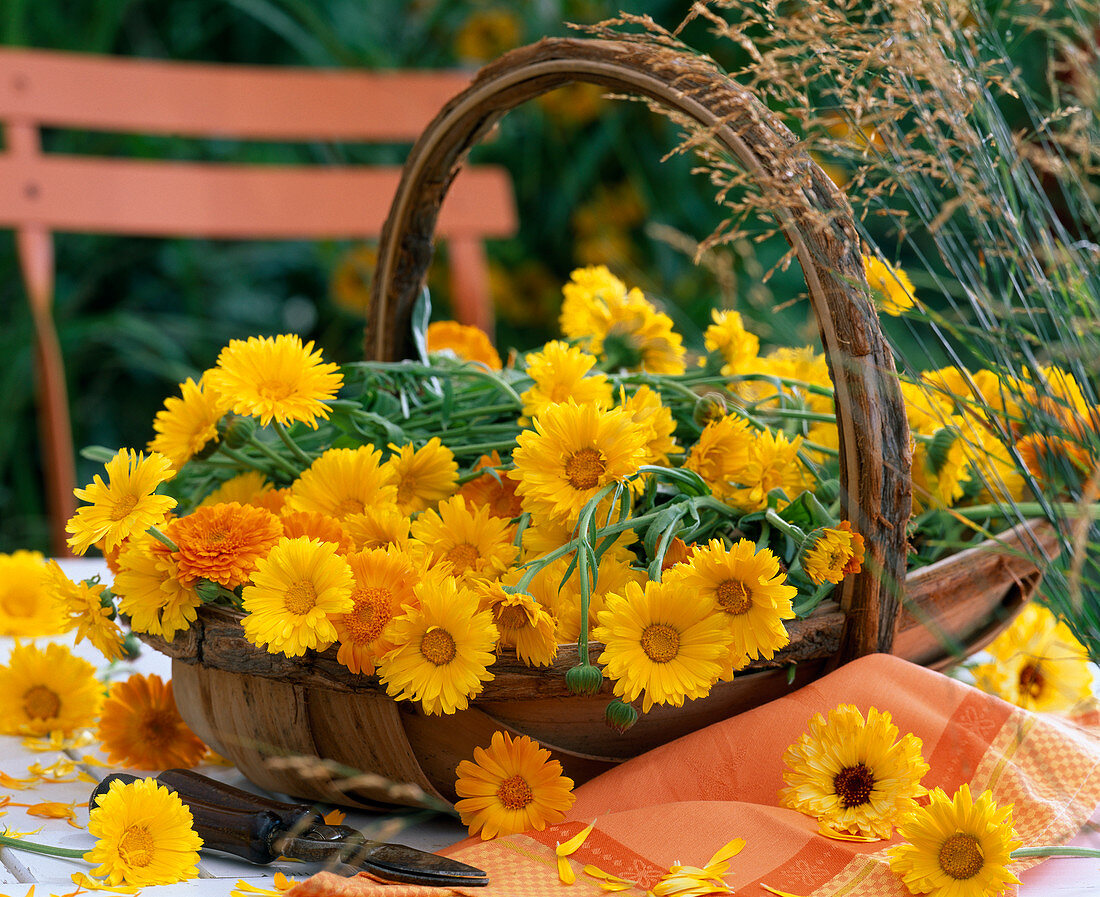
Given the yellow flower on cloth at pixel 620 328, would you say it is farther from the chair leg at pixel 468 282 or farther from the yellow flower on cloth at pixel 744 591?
the chair leg at pixel 468 282

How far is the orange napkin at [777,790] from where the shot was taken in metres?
0.38

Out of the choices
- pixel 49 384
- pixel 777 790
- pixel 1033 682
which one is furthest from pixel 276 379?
pixel 49 384

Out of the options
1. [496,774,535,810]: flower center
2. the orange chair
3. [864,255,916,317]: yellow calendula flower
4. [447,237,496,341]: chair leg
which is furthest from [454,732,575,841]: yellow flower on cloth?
[447,237,496,341]: chair leg

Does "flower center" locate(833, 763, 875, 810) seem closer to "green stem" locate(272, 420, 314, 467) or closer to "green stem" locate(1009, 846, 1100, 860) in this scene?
"green stem" locate(1009, 846, 1100, 860)

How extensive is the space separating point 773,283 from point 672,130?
0.30m

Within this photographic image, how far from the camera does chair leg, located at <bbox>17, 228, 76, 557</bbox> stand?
50.5 inches

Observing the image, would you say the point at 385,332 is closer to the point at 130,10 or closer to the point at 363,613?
the point at 363,613

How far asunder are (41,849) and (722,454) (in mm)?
305

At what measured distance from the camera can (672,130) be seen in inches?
72.6

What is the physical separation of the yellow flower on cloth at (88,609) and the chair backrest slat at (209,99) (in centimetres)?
103

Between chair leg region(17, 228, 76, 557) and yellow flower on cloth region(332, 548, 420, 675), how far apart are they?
97 cm

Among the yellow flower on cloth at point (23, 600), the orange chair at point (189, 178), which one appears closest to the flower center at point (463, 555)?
the yellow flower on cloth at point (23, 600)

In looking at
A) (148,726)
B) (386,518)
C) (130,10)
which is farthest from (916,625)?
(130,10)

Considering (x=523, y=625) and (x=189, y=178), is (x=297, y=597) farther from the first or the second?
(x=189, y=178)
